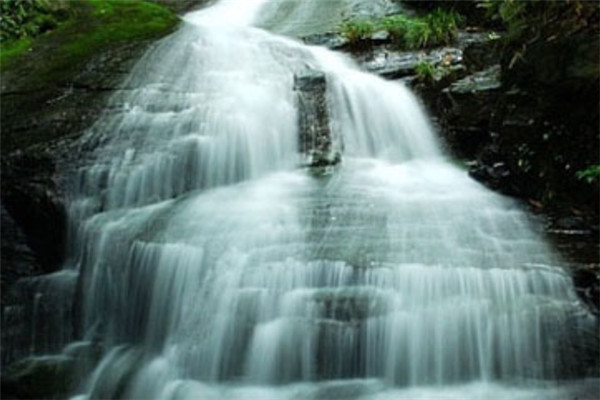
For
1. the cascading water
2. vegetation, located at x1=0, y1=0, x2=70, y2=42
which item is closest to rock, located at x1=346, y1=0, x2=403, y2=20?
the cascading water

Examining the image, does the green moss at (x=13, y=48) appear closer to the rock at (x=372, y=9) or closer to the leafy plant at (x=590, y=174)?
the rock at (x=372, y=9)

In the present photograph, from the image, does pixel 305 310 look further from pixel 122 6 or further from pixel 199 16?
pixel 199 16

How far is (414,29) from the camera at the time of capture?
33.1ft

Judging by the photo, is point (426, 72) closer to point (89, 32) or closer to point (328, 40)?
point (328, 40)

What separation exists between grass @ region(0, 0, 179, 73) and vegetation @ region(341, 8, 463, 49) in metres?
2.88

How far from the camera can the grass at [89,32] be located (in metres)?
9.20

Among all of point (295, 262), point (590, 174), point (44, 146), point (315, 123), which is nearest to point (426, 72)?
point (315, 123)

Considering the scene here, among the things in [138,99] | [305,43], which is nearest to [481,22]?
[305,43]

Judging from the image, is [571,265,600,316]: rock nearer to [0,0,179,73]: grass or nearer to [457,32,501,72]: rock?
[457,32,501,72]: rock

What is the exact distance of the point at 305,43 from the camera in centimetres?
1083

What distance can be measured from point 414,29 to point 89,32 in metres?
4.55

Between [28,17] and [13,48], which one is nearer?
[13,48]

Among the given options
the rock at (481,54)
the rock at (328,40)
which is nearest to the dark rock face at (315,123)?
the rock at (328,40)

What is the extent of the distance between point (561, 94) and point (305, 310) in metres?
3.23
